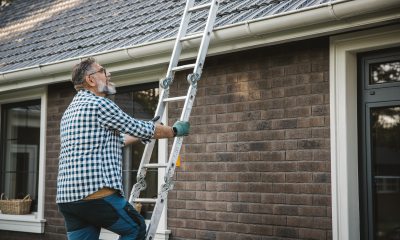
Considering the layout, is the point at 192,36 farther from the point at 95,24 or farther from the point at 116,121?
the point at 95,24

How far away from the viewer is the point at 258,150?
5543 millimetres

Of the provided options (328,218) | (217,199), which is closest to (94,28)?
(217,199)

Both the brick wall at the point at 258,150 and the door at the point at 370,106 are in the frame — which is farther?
the brick wall at the point at 258,150

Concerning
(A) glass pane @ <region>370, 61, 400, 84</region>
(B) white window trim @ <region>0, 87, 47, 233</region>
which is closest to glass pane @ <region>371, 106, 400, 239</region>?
(A) glass pane @ <region>370, 61, 400, 84</region>

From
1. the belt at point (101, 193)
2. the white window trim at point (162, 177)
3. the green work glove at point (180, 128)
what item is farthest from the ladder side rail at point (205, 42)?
the white window trim at point (162, 177)

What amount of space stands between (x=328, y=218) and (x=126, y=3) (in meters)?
4.10

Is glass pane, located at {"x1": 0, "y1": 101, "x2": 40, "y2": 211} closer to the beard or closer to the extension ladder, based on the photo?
the extension ladder

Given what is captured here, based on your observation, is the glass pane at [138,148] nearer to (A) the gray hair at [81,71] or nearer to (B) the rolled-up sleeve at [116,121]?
(A) the gray hair at [81,71]

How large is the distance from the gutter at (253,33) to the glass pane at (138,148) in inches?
19.4

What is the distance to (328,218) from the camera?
502 cm

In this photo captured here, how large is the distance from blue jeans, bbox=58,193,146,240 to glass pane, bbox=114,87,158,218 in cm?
253

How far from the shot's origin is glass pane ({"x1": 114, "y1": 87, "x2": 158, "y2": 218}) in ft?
21.7

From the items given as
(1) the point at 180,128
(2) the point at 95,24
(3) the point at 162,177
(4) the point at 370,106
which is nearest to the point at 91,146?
(1) the point at 180,128

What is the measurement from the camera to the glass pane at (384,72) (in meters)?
5.12
